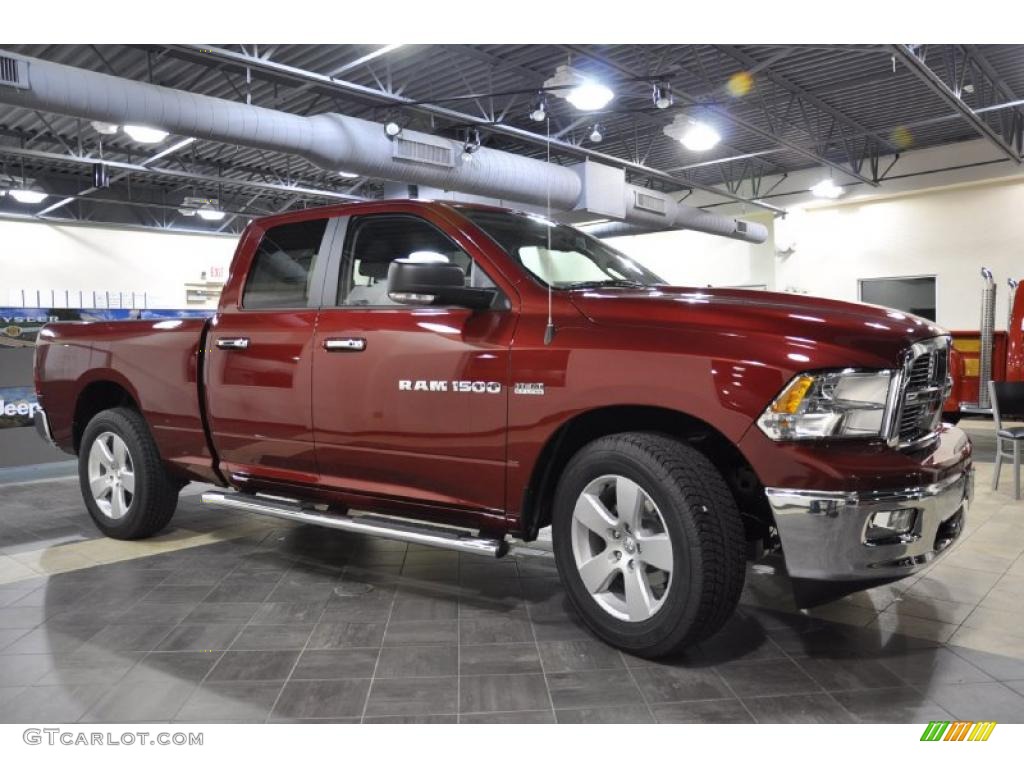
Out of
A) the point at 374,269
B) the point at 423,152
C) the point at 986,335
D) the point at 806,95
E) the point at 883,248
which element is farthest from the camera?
the point at 883,248

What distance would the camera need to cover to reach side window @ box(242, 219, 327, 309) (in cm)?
367

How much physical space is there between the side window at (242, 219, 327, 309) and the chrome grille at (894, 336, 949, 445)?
8.27ft

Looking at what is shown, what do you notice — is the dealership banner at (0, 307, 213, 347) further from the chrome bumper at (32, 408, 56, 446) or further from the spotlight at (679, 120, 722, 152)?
the spotlight at (679, 120, 722, 152)

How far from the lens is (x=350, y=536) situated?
4.56m

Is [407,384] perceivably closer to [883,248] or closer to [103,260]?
[883,248]

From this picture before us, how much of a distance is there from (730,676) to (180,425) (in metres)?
2.93

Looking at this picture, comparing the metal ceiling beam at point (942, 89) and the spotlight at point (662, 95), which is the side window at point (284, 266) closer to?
the spotlight at point (662, 95)

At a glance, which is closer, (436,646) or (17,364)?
(436,646)

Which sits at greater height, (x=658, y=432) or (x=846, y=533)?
(x=658, y=432)

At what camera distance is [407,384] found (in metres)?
3.12

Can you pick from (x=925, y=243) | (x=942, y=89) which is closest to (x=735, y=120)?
(x=942, y=89)

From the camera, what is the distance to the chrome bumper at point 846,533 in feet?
7.66

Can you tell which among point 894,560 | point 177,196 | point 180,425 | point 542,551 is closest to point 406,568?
point 542,551

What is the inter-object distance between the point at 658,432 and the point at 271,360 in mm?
1855
